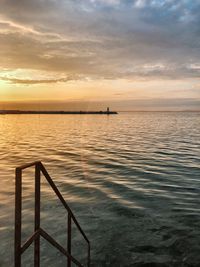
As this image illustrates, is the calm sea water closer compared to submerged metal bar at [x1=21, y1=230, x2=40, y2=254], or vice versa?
submerged metal bar at [x1=21, y1=230, x2=40, y2=254]

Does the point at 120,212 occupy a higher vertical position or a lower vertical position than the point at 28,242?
lower

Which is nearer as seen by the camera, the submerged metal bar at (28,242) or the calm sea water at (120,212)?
the submerged metal bar at (28,242)

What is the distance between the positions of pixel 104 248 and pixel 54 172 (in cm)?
1168

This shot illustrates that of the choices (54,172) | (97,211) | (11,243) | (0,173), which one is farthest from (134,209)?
(0,173)

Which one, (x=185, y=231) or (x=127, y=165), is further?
(x=127, y=165)

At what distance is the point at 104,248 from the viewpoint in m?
9.30

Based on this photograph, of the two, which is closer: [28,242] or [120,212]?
[28,242]

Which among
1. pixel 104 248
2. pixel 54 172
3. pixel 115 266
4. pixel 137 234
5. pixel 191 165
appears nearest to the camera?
pixel 115 266

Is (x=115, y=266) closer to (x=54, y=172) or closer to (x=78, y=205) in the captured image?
(x=78, y=205)

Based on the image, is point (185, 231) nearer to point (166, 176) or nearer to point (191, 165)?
point (166, 176)

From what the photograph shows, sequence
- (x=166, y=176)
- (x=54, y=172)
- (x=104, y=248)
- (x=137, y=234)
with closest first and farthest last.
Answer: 1. (x=104, y=248)
2. (x=137, y=234)
3. (x=166, y=176)
4. (x=54, y=172)

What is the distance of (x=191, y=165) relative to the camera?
2288 cm

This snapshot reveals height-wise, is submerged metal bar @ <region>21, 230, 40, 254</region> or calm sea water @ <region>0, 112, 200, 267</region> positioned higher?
submerged metal bar @ <region>21, 230, 40, 254</region>

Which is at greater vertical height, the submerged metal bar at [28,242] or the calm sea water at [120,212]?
the submerged metal bar at [28,242]
